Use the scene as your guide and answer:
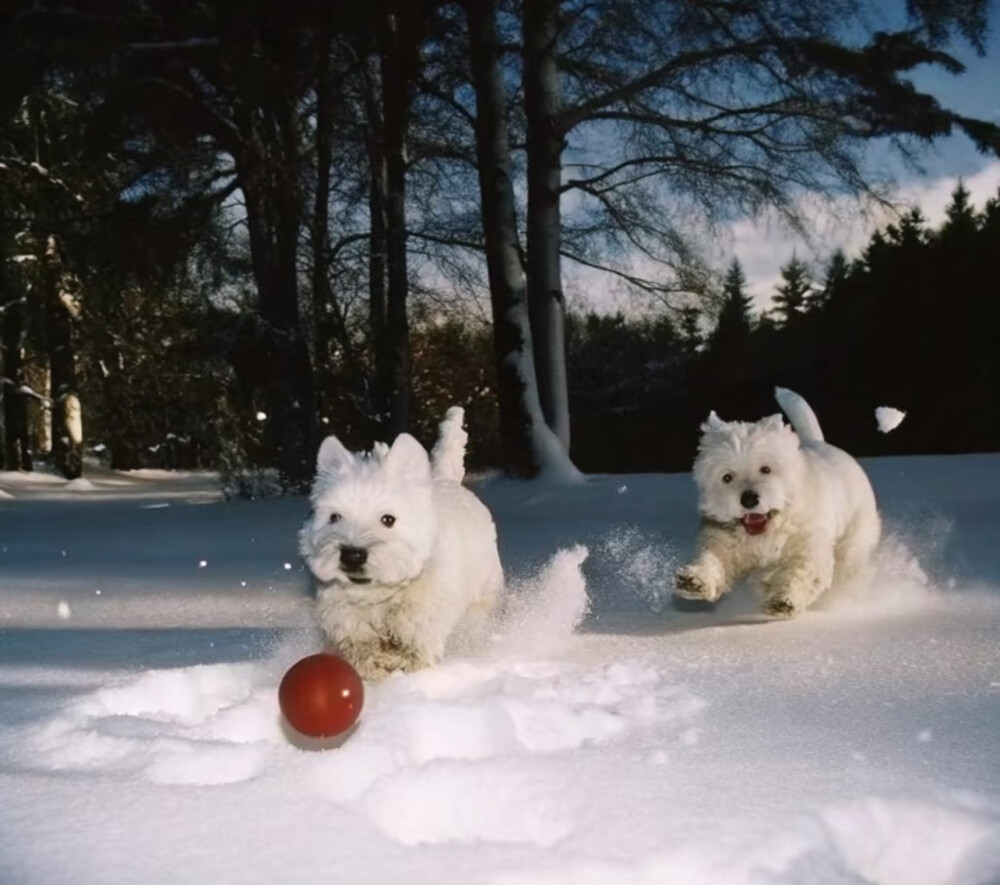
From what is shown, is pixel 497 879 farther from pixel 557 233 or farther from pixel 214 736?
pixel 557 233

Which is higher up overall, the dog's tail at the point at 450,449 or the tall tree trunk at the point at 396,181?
the tall tree trunk at the point at 396,181

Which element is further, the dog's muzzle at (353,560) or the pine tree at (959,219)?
the pine tree at (959,219)

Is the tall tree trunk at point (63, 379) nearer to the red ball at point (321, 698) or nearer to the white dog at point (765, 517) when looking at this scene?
the white dog at point (765, 517)

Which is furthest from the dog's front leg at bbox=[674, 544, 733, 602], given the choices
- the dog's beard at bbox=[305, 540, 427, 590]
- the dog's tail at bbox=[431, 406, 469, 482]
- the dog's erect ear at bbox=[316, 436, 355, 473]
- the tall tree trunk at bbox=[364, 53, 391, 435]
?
the tall tree trunk at bbox=[364, 53, 391, 435]

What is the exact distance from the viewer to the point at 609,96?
1316cm

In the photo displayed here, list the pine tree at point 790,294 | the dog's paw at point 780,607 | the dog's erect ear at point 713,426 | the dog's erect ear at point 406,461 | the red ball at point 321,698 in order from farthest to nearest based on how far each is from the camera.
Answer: the pine tree at point 790,294, the dog's erect ear at point 713,426, the dog's paw at point 780,607, the dog's erect ear at point 406,461, the red ball at point 321,698

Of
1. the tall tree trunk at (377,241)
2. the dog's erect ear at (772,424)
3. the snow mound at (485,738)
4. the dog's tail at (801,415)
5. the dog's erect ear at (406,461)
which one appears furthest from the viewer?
the tall tree trunk at (377,241)

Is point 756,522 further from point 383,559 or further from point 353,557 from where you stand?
point 353,557

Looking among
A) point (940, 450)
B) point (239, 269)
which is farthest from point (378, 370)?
point (940, 450)

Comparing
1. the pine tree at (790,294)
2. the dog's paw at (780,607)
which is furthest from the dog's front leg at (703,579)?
the pine tree at (790,294)

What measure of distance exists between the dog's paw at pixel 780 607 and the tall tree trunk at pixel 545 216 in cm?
806

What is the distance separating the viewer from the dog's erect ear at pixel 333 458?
4.30 meters

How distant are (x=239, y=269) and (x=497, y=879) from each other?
15.2 metres

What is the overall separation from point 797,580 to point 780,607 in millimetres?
156
